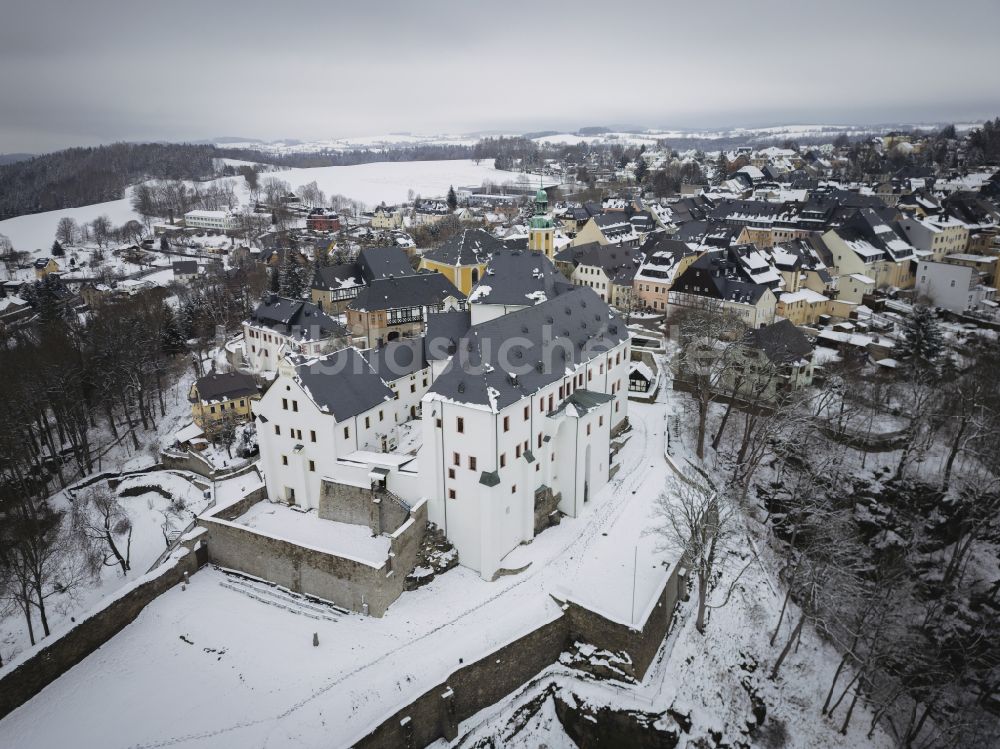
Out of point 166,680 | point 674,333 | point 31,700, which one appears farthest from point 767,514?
point 31,700

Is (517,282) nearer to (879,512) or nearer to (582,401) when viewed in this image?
(582,401)

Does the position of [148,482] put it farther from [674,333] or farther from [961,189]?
[961,189]

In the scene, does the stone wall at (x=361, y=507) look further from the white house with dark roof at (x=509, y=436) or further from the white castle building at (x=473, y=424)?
the white house with dark roof at (x=509, y=436)

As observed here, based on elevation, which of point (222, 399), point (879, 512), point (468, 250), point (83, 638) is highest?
point (468, 250)

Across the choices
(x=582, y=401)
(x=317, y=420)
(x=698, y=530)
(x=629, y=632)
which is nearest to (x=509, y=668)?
(x=629, y=632)

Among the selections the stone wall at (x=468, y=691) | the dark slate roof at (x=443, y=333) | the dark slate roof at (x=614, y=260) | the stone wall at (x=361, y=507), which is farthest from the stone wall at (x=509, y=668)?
the dark slate roof at (x=614, y=260)
